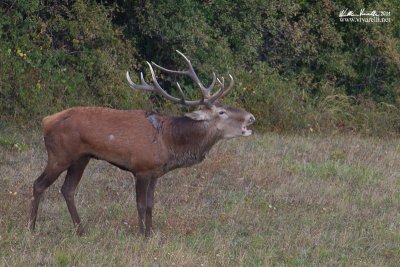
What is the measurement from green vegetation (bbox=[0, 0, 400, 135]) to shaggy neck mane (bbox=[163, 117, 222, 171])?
5.74 metres

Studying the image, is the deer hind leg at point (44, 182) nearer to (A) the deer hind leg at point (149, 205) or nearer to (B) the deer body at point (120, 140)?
(B) the deer body at point (120, 140)

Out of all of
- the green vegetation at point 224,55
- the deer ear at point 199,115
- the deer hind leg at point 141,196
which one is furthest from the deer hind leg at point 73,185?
the green vegetation at point 224,55

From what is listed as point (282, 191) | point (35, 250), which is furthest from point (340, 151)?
point (35, 250)

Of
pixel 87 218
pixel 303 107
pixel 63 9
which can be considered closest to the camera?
pixel 87 218

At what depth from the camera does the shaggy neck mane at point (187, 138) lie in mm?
9859

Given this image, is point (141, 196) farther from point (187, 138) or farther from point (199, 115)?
point (199, 115)

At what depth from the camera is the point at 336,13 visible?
1931cm

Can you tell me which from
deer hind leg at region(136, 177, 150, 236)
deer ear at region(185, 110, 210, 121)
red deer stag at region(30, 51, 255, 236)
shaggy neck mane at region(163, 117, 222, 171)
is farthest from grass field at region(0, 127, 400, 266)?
deer ear at region(185, 110, 210, 121)

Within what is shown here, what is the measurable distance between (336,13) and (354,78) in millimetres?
1372

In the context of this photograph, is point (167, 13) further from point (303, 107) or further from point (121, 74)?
point (303, 107)

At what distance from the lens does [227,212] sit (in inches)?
417

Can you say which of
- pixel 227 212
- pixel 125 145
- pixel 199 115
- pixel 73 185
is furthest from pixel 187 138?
pixel 73 185

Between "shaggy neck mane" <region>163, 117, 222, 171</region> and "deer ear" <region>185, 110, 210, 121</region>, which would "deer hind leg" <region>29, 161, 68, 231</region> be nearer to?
"shaggy neck mane" <region>163, 117, 222, 171</region>

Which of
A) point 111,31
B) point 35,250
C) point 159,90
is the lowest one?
point 111,31
